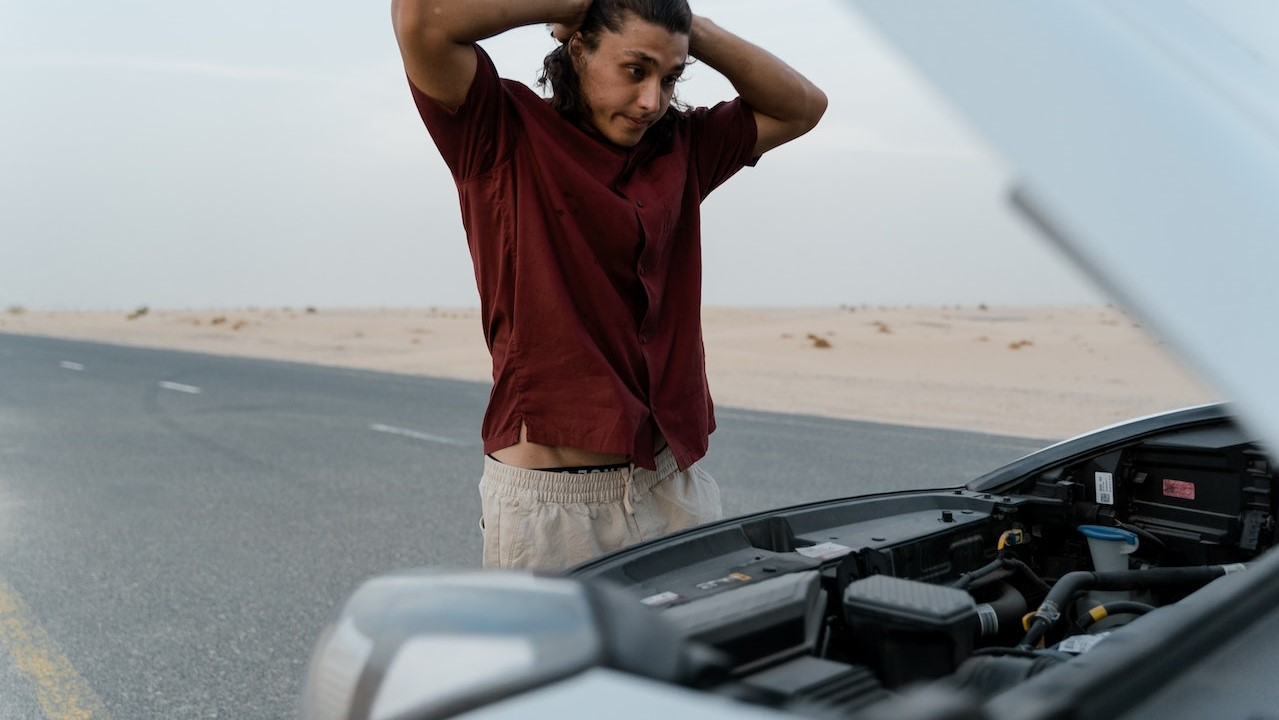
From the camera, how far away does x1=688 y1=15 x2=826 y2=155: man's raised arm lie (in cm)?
285

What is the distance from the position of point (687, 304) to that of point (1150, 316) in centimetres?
177

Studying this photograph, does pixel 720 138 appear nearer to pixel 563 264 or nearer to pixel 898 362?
pixel 563 264

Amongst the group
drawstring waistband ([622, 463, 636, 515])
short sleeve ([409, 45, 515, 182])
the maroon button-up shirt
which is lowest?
drawstring waistband ([622, 463, 636, 515])

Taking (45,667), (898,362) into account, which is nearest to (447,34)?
(45,667)

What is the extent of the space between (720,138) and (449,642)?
200cm

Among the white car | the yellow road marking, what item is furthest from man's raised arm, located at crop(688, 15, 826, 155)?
the yellow road marking

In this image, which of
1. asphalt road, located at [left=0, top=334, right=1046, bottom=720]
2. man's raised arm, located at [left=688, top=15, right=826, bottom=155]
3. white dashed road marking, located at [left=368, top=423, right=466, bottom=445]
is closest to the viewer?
man's raised arm, located at [left=688, top=15, right=826, bottom=155]

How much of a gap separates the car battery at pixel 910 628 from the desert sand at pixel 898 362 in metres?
0.64

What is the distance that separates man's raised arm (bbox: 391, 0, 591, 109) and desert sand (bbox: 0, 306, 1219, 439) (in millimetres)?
1496

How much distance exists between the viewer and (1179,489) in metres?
3.14

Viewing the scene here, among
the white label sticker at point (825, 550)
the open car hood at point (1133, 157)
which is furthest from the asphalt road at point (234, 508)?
the open car hood at point (1133, 157)

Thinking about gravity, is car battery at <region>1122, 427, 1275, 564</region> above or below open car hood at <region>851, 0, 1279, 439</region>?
below

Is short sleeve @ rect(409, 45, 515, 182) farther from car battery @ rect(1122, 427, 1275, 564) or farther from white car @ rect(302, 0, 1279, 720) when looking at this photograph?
car battery @ rect(1122, 427, 1275, 564)

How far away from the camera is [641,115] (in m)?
2.57
